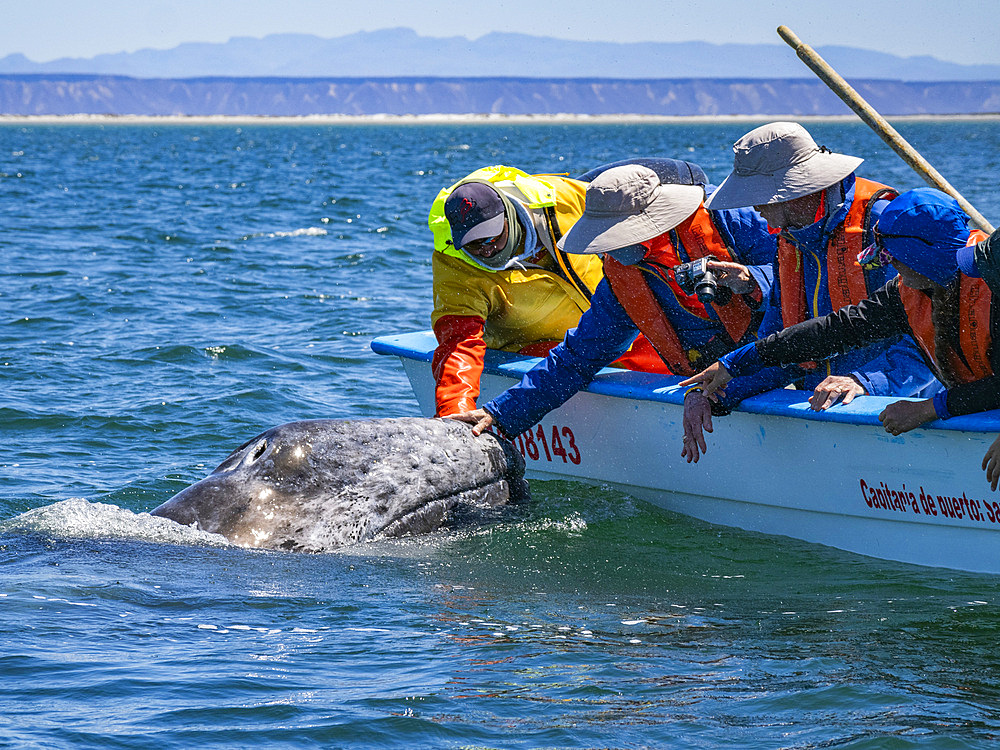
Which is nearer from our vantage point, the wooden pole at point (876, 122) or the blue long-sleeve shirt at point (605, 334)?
the blue long-sleeve shirt at point (605, 334)

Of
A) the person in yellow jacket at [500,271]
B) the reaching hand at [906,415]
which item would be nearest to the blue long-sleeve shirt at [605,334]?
the person in yellow jacket at [500,271]

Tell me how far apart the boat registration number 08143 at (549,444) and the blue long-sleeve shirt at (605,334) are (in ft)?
1.75

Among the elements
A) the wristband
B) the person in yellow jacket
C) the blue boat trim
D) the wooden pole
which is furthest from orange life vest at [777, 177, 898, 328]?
the person in yellow jacket

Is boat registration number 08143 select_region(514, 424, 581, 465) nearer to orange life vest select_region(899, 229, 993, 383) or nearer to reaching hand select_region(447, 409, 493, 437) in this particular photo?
reaching hand select_region(447, 409, 493, 437)

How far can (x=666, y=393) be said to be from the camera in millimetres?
5973

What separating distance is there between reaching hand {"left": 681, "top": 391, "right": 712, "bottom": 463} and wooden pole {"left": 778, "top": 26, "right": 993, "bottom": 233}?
1779 millimetres

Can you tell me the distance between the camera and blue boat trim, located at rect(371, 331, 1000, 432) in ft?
16.4

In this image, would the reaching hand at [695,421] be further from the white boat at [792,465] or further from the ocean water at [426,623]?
the ocean water at [426,623]

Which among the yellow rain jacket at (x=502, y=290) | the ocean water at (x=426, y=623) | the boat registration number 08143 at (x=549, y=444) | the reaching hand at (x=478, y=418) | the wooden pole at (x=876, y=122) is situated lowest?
the ocean water at (x=426, y=623)

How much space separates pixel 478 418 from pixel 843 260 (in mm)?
1951

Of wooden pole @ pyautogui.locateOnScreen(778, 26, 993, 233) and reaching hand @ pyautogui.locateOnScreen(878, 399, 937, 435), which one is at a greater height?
wooden pole @ pyautogui.locateOnScreen(778, 26, 993, 233)

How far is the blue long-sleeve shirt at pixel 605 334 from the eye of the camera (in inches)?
226

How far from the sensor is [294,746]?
3734mm

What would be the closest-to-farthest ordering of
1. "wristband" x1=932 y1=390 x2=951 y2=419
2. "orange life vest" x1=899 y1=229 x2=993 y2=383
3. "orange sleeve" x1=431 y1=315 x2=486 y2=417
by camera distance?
"orange life vest" x1=899 y1=229 x2=993 y2=383 → "wristband" x1=932 y1=390 x2=951 y2=419 → "orange sleeve" x1=431 y1=315 x2=486 y2=417
